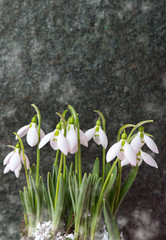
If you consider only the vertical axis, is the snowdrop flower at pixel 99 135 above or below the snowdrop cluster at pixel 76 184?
above

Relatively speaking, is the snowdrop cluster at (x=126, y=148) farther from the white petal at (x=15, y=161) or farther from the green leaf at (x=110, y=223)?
the white petal at (x=15, y=161)

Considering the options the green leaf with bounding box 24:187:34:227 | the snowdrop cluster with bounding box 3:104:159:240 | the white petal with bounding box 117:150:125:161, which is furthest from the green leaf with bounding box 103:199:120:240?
the green leaf with bounding box 24:187:34:227

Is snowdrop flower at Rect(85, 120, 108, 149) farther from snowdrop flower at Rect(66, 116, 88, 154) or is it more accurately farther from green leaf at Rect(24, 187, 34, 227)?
green leaf at Rect(24, 187, 34, 227)

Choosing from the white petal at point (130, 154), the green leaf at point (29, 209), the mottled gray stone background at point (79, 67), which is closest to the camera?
the white petal at point (130, 154)

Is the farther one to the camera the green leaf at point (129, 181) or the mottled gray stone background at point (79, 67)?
the mottled gray stone background at point (79, 67)

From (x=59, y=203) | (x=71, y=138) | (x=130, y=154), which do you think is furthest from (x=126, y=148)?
(x=59, y=203)

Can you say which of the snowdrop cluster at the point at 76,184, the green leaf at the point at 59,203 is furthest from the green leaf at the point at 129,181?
the green leaf at the point at 59,203
